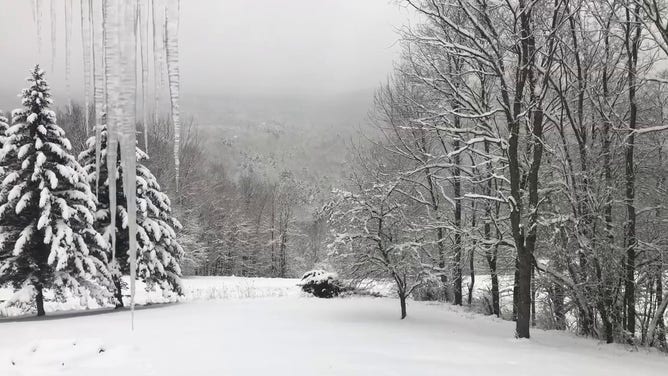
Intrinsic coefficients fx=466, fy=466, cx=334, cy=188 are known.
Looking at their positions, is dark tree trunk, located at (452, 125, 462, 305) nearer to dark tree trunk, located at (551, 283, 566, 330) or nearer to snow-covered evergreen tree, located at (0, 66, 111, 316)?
dark tree trunk, located at (551, 283, 566, 330)

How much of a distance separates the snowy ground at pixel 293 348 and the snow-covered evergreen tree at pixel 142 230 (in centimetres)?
304

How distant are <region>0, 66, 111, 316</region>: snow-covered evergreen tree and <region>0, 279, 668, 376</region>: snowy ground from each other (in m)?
2.29

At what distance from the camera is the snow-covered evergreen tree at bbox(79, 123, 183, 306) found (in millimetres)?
15845

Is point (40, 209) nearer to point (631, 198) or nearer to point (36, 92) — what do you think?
point (36, 92)

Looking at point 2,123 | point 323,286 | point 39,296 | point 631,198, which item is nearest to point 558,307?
point 631,198

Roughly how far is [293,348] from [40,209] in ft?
34.1

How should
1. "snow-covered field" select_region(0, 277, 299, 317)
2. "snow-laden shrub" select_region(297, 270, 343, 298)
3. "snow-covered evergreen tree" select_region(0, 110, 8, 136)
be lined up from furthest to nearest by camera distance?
"snow-covered evergreen tree" select_region(0, 110, 8, 136) → "snow-laden shrub" select_region(297, 270, 343, 298) → "snow-covered field" select_region(0, 277, 299, 317)

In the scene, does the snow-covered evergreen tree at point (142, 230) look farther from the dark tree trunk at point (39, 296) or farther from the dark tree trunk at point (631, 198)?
the dark tree trunk at point (631, 198)

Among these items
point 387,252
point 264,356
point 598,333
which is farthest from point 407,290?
point 264,356

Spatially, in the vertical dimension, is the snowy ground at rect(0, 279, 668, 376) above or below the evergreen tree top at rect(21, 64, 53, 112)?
below

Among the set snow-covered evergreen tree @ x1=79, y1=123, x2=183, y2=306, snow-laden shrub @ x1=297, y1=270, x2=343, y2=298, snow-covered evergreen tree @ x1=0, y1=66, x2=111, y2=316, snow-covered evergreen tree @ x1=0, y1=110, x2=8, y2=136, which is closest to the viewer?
snow-covered evergreen tree @ x1=0, y1=66, x2=111, y2=316

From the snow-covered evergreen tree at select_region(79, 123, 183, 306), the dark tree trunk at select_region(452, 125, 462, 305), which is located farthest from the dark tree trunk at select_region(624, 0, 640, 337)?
the snow-covered evergreen tree at select_region(79, 123, 183, 306)

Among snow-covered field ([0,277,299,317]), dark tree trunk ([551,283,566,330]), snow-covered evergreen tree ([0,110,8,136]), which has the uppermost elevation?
snow-covered evergreen tree ([0,110,8,136])

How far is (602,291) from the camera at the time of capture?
36.8 ft
